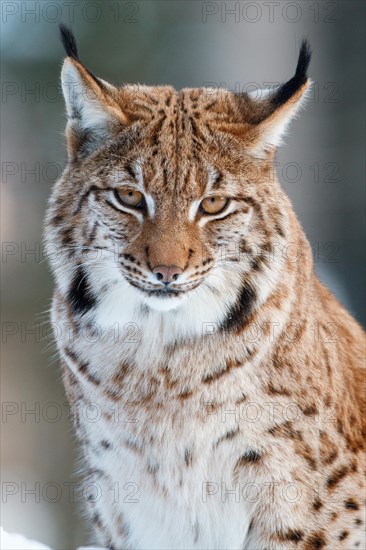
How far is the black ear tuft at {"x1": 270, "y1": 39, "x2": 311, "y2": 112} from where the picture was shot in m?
3.58

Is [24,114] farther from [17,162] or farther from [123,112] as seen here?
[123,112]

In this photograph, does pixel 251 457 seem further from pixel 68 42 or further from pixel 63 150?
pixel 63 150

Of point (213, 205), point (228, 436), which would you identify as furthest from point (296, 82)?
point (228, 436)

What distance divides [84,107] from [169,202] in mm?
581

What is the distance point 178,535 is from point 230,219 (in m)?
1.48

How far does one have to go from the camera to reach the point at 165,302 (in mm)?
3445

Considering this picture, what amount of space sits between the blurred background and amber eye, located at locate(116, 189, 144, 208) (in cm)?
611

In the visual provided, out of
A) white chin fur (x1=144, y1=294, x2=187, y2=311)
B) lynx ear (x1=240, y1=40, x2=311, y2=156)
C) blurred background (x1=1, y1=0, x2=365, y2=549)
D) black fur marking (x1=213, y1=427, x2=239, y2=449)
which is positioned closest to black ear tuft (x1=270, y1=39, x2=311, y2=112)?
lynx ear (x1=240, y1=40, x2=311, y2=156)

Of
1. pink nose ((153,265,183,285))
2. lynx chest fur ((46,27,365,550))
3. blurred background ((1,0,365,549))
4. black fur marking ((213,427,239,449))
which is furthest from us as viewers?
blurred background ((1,0,365,549))

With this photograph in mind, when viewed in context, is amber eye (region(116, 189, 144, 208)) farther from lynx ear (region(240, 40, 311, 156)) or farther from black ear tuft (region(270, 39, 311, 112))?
black ear tuft (region(270, 39, 311, 112))

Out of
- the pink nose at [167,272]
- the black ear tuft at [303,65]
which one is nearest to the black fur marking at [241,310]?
the pink nose at [167,272]

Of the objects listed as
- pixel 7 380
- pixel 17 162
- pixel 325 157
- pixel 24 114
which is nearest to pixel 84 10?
pixel 24 114

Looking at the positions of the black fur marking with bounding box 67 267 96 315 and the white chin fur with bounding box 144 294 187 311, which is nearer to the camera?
the white chin fur with bounding box 144 294 187 311

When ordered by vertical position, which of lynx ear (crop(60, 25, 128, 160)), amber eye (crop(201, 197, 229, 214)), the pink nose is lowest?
the pink nose
